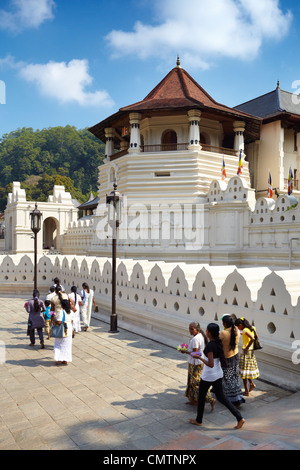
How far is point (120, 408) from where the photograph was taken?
5.27m

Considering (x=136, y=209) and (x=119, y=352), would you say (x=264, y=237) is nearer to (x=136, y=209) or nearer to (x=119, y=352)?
(x=136, y=209)

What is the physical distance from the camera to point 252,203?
637 inches

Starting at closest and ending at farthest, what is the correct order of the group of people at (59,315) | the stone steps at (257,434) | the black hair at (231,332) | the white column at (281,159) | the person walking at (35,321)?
the stone steps at (257,434) → the black hair at (231,332) → the group of people at (59,315) → the person walking at (35,321) → the white column at (281,159)

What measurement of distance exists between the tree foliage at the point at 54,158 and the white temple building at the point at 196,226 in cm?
4946

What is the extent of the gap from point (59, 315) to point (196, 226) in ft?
37.1

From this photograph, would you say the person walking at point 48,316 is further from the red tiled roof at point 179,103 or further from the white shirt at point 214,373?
the red tiled roof at point 179,103

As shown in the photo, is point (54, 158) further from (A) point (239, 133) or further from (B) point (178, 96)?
(A) point (239, 133)

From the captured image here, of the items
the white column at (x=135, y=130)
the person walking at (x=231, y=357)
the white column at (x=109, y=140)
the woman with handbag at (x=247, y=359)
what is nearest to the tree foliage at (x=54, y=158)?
the white column at (x=109, y=140)

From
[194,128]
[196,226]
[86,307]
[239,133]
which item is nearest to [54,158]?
[239,133]

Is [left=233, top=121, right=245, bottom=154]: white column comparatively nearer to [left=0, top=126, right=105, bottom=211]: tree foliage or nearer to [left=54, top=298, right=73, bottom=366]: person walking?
[left=54, top=298, right=73, bottom=366]: person walking

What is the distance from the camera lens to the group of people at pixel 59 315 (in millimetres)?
7297

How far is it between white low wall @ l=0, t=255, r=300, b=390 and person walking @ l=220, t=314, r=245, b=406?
1232mm

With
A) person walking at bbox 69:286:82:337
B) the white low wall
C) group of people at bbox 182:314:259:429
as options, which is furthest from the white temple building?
person walking at bbox 69:286:82:337

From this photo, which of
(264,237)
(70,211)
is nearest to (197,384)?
(264,237)
